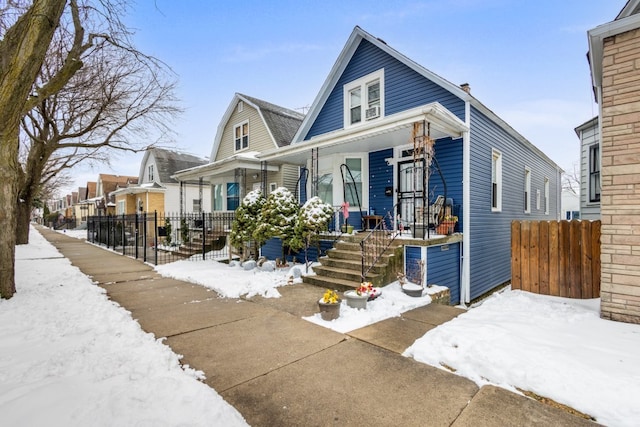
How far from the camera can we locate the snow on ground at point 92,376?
242cm

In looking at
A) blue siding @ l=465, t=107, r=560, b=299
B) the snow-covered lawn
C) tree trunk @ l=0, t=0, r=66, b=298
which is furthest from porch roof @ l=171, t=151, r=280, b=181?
blue siding @ l=465, t=107, r=560, b=299

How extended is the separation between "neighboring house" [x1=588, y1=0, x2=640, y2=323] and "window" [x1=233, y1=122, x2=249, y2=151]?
14.1 m

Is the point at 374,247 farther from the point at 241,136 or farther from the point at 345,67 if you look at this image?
the point at 241,136

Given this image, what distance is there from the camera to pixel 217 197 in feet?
57.0

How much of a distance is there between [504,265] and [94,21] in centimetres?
1356

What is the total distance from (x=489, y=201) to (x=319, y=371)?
840 cm

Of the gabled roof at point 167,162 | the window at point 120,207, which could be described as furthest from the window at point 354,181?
the window at point 120,207

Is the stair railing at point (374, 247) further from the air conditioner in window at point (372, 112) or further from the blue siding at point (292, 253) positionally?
the air conditioner in window at point (372, 112)

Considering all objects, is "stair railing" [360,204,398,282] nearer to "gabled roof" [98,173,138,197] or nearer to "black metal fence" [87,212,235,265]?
"black metal fence" [87,212,235,265]

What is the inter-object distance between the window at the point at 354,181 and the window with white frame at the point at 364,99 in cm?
145

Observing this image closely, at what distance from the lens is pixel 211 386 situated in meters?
2.96

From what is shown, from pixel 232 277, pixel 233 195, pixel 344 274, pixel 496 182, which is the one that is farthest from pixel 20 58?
pixel 496 182

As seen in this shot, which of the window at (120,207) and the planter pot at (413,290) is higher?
the window at (120,207)

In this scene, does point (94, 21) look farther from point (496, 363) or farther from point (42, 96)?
point (496, 363)
